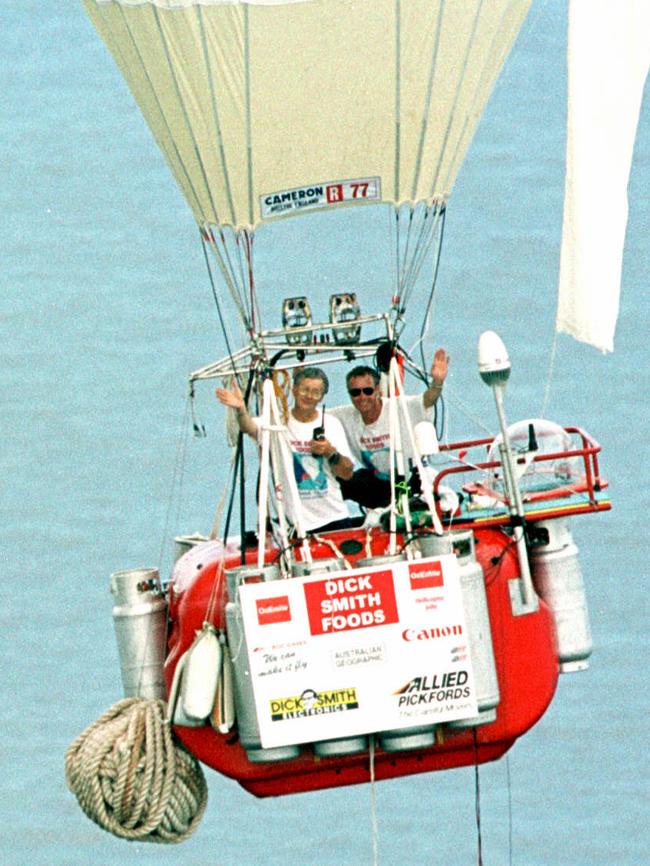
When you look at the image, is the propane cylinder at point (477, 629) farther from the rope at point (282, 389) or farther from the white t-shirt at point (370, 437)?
the rope at point (282, 389)

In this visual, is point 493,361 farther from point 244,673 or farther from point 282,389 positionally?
point 244,673

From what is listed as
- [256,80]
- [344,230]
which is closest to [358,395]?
[256,80]

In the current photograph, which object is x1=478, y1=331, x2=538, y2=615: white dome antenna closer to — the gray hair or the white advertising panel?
the white advertising panel

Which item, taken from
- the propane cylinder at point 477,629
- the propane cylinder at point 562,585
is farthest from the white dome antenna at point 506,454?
the propane cylinder at point 477,629

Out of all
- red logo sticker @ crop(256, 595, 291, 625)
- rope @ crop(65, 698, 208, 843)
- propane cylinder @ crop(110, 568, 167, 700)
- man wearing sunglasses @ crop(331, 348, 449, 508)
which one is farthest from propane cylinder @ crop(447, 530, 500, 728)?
propane cylinder @ crop(110, 568, 167, 700)

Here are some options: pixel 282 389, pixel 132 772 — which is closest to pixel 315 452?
pixel 282 389

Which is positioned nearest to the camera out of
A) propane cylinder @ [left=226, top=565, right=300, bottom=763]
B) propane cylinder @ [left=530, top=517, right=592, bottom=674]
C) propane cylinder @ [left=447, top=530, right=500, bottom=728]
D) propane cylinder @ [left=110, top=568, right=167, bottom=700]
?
propane cylinder @ [left=226, top=565, right=300, bottom=763]

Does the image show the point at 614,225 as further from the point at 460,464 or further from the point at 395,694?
the point at 395,694
